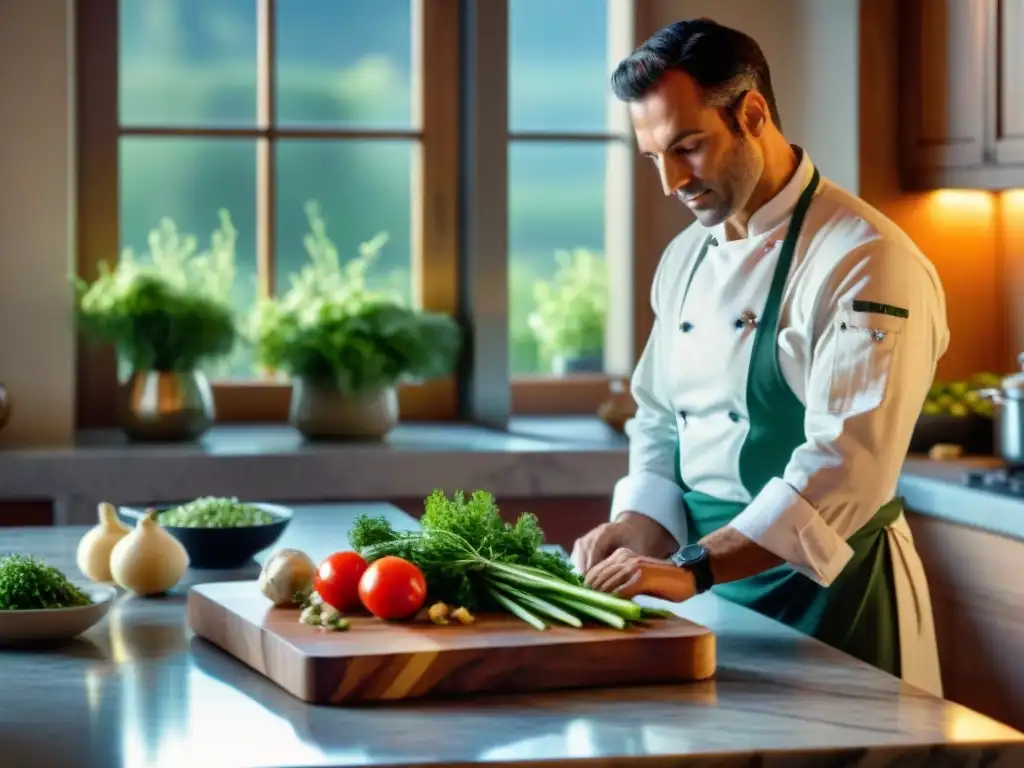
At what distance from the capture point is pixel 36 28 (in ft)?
12.7

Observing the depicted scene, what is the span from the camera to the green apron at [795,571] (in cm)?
230

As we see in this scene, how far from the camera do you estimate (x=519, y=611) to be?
1808 mm

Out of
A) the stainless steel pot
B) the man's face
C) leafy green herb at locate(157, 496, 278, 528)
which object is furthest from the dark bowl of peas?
the stainless steel pot

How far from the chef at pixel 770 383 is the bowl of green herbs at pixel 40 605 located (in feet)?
2.06

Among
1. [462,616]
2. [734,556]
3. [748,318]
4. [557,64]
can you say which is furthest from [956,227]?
[462,616]

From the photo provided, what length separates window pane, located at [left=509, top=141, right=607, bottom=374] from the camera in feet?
14.4

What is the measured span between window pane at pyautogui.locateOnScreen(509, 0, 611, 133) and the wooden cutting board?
9.07ft

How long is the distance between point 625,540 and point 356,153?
2.29m

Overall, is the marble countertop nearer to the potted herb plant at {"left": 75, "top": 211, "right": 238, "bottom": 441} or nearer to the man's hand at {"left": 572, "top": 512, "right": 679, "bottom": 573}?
the potted herb plant at {"left": 75, "top": 211, "right": 238, "bottom": 441}

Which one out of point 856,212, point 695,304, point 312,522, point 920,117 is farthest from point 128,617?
point 920,117

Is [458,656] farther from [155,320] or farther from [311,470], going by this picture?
[155,320]

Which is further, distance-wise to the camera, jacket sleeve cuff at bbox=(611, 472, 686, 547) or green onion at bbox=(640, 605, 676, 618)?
jacket sleeve cuff at bbox=(611, 472, 686, 547)

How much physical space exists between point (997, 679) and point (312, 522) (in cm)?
142

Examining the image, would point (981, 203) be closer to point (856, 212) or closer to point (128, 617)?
point (856, 212)
